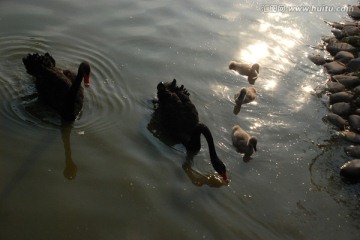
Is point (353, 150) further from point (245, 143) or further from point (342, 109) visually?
point (245, 143)

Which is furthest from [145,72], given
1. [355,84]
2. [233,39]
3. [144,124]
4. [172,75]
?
[355,84]

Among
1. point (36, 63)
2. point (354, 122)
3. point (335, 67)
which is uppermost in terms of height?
point (36, 63)

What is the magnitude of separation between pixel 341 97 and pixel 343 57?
6.62 ft

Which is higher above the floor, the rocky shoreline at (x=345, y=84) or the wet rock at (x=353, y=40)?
the wet rock at (x=353, y=40)

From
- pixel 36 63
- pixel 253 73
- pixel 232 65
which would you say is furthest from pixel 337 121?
pixel 36 63

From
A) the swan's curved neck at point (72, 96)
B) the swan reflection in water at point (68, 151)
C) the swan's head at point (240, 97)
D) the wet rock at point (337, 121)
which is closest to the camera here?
the swan reflection in water at point (68, 151)

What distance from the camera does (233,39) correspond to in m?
10.3

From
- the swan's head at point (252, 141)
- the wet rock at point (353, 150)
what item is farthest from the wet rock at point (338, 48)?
the swan's head at point (252, 141)

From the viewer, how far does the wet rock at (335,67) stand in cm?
967

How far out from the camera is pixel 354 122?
7.88 metres

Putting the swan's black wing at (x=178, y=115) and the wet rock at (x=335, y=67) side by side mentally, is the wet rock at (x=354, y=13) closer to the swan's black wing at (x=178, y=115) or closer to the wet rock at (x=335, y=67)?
the wet rock at (x=335, y=67)

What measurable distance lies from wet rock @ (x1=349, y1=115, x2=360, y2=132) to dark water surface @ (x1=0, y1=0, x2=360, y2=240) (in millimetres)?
463

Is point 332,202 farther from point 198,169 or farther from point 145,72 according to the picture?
point 145,72

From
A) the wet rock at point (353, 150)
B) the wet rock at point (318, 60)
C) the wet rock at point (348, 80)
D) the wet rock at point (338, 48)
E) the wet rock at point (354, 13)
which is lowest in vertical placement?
the wet rock at point (353, 150)
